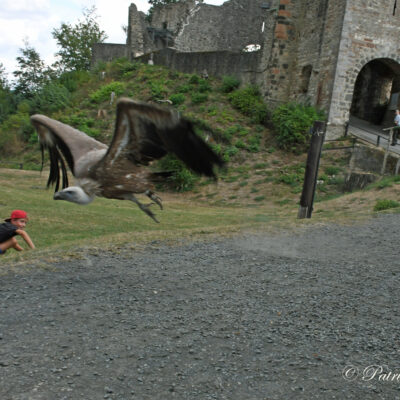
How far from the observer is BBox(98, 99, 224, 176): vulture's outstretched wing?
4344mm

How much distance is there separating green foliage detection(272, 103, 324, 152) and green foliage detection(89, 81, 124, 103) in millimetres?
10689

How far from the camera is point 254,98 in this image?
24484 mm

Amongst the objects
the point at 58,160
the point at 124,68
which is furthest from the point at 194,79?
the point at 58,160

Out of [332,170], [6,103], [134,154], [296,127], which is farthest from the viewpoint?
[6,103]

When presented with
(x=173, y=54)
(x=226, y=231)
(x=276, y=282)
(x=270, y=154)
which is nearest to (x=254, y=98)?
(x=270, y=154)

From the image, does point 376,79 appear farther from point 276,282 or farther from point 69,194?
point 69,194

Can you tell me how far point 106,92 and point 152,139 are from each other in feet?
79.9

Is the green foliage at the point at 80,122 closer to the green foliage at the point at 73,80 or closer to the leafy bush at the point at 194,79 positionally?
the leafy bush at the point at 194,79

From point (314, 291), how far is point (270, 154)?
49.7 ft

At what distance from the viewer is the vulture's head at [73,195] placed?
4641 millimetres

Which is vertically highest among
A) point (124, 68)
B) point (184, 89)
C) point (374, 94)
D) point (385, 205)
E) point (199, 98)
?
point (124, 68)

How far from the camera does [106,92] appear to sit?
27.8 metres

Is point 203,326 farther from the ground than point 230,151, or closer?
closer

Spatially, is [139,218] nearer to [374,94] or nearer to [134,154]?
[134,154]
